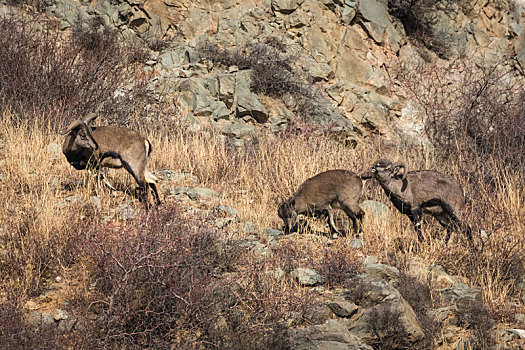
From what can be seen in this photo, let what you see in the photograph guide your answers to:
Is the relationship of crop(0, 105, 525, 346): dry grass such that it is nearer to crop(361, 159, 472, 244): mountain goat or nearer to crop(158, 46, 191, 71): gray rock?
crop(361, 159, 472, 244): mountain goat

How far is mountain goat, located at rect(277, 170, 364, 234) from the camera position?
8570 mm

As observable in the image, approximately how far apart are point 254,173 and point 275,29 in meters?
11.2

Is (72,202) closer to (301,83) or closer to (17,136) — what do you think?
(17,136)

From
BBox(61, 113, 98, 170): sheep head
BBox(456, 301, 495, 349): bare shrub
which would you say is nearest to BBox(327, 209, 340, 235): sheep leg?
BBox(456, 301, 495, 349): bare shrub

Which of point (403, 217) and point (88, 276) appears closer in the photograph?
point (88, 276)

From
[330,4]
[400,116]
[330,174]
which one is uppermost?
[330,4]

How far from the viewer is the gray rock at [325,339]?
5738 millimetres

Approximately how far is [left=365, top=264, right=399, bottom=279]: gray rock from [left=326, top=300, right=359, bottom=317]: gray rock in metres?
0.95

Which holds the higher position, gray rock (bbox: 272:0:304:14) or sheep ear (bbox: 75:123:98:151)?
gray rock (bbox: 272:0:304:14)

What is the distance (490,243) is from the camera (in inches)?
316

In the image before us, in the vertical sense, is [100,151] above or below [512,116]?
below

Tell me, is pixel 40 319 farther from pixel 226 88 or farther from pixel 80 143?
pixel 226 88

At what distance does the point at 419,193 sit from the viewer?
8.52 meters

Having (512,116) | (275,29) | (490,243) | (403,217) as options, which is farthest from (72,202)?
(275,29)
